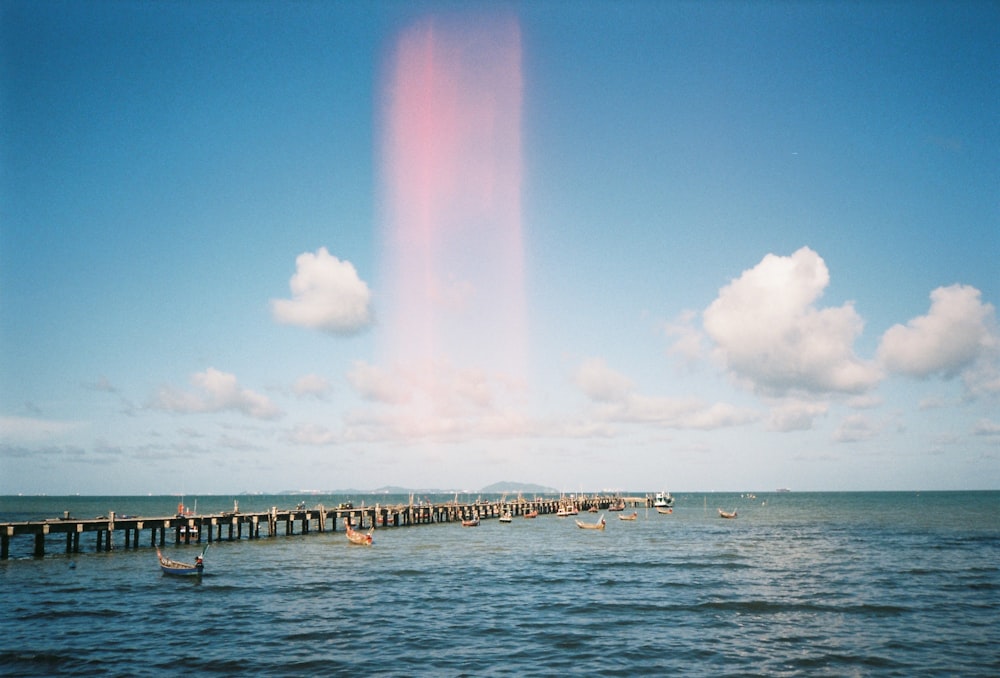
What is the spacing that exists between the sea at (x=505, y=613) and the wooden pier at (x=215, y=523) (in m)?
2.29

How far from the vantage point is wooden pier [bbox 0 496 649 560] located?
176 feet

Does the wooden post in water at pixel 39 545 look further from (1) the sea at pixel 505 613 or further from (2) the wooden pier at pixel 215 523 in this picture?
(1) the sea at pixel 505 613

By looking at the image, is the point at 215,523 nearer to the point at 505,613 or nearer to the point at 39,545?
the point at 39,545

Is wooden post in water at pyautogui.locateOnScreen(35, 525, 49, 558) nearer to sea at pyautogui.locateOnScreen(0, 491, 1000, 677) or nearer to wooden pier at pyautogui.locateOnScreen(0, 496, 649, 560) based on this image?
wooden pier at pyautogui.locateOnScreen(0, 496, 649, 560)

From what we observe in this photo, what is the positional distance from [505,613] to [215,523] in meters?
74.8

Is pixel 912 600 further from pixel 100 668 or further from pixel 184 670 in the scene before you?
pixel 100 668

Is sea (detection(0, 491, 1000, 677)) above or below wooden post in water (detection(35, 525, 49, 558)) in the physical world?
below

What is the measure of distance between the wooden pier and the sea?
2.29m

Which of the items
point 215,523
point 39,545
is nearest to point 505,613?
point 39,545

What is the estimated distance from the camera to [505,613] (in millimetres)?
33531

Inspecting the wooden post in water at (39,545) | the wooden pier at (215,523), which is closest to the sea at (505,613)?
the wooden post in water at (39,545)

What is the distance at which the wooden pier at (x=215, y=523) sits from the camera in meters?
53.6

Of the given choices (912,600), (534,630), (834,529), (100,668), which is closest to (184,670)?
(100,668)

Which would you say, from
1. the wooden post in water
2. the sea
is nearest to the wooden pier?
the wooden post in water
